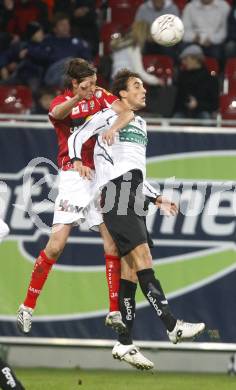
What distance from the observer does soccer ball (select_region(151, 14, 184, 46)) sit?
11.3m

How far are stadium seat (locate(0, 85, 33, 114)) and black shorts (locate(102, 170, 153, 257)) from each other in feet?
13.0

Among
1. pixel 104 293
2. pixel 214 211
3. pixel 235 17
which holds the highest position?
pixel 235 17

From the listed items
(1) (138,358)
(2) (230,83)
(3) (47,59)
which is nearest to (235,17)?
(2) (230,83)

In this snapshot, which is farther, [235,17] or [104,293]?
[235,17]

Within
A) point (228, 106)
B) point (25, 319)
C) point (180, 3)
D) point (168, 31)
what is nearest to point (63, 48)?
point (180, 3)

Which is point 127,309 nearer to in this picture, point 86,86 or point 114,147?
point 114,147

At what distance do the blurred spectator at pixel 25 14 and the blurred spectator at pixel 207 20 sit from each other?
210cm

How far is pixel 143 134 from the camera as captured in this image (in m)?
10.1

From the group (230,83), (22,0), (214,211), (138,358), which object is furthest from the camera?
(22,0)

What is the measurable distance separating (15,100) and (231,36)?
3073 mm

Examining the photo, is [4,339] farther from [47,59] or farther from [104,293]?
[47,59]

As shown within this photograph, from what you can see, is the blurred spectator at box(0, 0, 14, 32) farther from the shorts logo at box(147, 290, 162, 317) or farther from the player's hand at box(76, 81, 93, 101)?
the shorts logo at box(147, 290, 162, 317)

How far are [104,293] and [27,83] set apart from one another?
3.99 m

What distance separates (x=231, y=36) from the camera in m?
15.2
